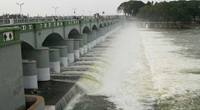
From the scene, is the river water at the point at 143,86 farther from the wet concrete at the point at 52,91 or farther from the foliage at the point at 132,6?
the foliage at the point at 132,6

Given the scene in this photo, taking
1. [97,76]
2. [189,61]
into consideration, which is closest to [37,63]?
[97,76]

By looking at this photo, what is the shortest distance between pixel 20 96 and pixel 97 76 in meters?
13.2

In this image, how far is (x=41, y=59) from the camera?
2519 centimetres

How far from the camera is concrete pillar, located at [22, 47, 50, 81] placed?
24.9 metres

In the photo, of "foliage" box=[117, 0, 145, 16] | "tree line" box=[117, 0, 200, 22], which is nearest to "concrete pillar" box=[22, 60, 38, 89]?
"tree line" box=[117, 0, 200, 22]

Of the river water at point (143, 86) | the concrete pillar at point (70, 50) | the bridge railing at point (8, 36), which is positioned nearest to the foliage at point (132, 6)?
the river water at point (143, 86)

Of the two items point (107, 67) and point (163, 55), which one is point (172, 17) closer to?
point (163, 55)

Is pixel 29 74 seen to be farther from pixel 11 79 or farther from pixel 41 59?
pixel 11 79

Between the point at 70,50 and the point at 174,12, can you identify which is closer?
the point at 70,50

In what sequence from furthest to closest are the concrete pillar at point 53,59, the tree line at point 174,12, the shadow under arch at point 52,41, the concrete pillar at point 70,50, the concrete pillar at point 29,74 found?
the tree line at point 174,12
the concrete pillar at point 70,50
the shadow under arch at point 52,41
the concrete pillar at point 53,59
the concrete pillar at point 29,74

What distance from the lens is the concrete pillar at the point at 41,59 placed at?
2492 centimetres

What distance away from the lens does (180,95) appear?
74.9 ft

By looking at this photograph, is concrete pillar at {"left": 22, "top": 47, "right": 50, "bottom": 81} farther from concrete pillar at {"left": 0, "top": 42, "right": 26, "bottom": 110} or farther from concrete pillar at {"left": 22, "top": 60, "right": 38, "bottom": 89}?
concrete pillar at {"left": 0, "top": 42, "right": 26, "bottom": 110}

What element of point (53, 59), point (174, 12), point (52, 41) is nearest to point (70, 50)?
point (52, 41)
